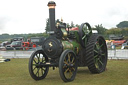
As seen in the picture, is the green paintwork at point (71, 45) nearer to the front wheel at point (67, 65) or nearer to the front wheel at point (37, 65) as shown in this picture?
the front wheel at point (67, 65)

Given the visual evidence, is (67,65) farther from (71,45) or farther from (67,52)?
(71,45)

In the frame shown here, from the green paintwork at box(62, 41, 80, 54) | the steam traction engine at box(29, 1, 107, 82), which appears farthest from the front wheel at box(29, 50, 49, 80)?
the green paintwork at box(62, 41, 80, 54)

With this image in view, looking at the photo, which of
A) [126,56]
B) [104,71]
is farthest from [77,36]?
[126,56]

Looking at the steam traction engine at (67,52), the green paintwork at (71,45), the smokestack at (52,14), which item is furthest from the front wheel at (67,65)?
the smokestack at (52,14)

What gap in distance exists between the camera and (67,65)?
796 centimetres

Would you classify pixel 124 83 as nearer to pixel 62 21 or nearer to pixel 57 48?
pixel 57 48

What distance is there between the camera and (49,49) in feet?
27.3

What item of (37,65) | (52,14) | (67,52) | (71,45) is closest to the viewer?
(67,52)

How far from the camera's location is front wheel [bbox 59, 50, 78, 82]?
7.59m

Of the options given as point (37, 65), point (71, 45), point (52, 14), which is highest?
point (52, 14)

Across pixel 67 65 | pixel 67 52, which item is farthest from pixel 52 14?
pixel 67 65

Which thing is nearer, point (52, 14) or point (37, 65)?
point (52, 14)

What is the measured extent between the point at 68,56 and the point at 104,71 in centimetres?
289

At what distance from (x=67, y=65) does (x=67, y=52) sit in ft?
1.49
